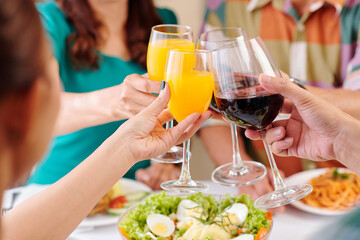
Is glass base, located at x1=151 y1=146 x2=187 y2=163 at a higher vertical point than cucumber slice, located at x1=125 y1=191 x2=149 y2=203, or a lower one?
higher

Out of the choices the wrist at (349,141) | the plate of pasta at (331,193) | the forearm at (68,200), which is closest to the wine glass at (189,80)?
the forearm at (68,200)

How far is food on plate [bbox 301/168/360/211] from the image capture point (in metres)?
1.65

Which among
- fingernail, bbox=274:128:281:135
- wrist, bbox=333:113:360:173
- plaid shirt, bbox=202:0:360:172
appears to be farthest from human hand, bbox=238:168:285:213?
plaid shirt, bbox=202:0:360:172

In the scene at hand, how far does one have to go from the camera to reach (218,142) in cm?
246

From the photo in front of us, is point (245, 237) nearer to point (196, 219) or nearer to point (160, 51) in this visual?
point (196, 219)

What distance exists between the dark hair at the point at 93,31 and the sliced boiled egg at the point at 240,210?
4.30 feet

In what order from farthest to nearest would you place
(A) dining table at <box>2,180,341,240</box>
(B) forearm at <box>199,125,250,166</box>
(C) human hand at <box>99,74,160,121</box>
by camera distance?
(B) forearm at <box>199,125,250,166</box> < (A) dining table at <box>2,180,341,240</box> < (C) human hand at <box>99,74,160,121</box>

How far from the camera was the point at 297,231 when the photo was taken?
1.51m

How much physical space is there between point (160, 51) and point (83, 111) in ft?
2.35

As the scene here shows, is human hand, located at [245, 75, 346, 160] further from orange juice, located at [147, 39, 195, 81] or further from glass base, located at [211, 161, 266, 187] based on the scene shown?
orange juice, located at [147, 39, 195, 81]

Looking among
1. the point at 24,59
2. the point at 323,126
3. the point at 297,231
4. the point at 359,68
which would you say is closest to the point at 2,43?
the point at 24,59

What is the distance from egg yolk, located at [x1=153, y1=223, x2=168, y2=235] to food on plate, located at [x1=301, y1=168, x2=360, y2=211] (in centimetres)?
68

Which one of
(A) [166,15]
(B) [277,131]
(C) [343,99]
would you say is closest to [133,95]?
(B) [277,131]

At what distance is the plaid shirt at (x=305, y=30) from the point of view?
8.32 feet
